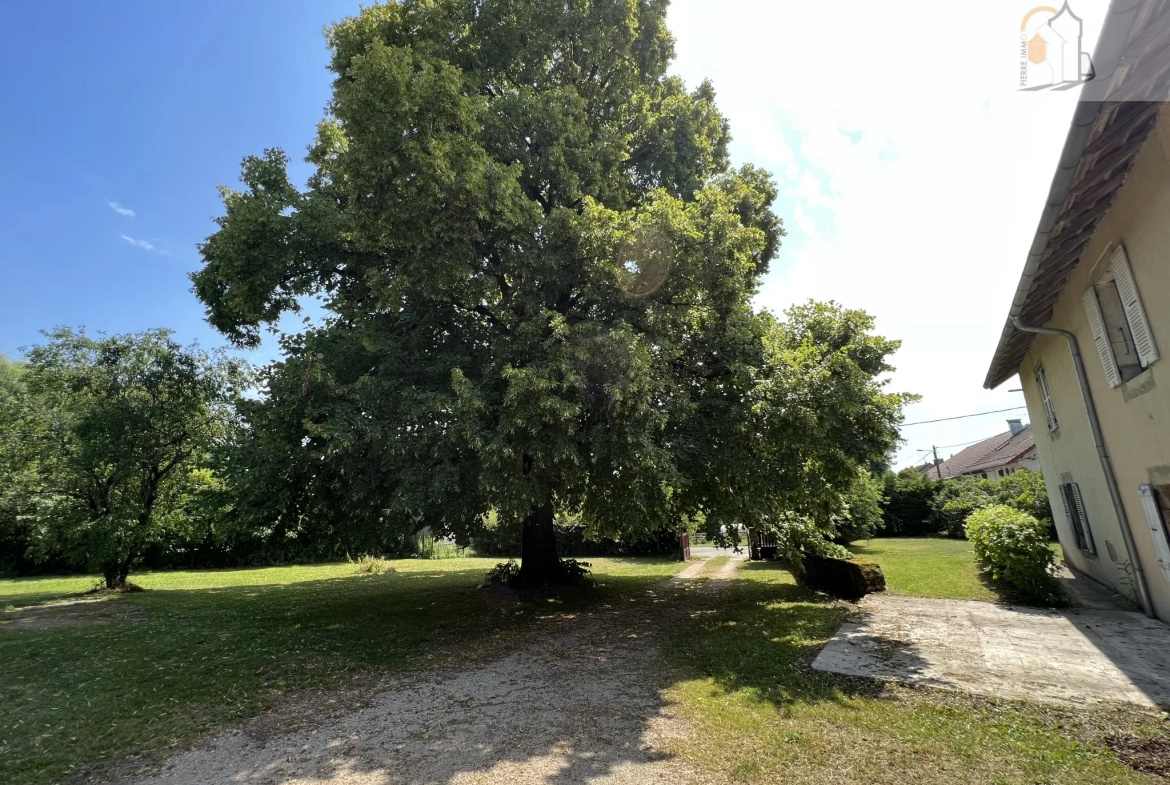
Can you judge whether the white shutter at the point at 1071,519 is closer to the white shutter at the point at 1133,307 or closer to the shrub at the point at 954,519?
the white shutter at the point at 1133,307

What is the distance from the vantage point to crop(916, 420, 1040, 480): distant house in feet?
104

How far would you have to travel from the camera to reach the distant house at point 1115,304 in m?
4.34

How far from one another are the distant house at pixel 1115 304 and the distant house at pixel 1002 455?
841 inches

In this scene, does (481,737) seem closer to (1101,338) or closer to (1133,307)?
(1133,307)

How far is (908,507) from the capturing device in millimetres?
26297

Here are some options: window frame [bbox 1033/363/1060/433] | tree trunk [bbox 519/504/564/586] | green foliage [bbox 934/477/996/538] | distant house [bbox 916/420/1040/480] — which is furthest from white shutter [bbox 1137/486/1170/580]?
distant house [bbox 916/420/1040/480]

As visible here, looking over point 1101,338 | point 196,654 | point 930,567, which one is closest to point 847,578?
point 930,567

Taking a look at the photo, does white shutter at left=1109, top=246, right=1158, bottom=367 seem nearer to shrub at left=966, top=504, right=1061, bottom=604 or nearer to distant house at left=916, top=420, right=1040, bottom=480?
shrub at left=966, top=504, right=1061, bottom=604

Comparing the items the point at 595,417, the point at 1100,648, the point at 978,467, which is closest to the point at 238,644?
the point at 595,417

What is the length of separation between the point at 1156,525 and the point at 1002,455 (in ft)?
111

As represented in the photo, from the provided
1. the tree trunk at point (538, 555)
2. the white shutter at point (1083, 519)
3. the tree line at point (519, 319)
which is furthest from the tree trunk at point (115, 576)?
the white shutter at point (1083, 519)

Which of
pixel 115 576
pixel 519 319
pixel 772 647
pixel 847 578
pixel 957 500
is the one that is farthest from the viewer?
pixel 957 500

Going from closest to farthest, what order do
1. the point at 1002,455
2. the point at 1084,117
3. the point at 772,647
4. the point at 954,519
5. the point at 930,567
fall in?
the point at 1084,117, the point at 772,647, the point at 930,567, the point at 954,519, the point at 1002,455

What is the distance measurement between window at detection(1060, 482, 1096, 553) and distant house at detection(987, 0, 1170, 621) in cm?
8
